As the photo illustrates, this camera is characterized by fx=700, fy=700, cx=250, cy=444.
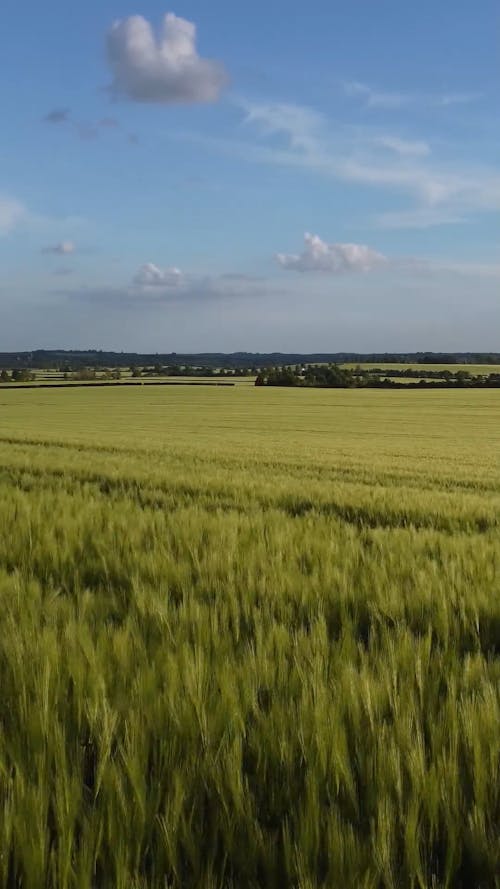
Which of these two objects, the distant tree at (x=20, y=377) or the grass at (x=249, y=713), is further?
the distant tree at (x=20, y=377)

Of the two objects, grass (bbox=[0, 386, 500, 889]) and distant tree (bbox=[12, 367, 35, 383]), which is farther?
distant tree (bbox=[12, 367, 35, 383])

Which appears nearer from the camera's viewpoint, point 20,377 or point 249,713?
point 249,713

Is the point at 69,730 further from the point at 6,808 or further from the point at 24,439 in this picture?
the point at 24,439

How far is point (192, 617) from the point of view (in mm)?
2703

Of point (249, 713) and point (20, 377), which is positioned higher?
point (20, 377)

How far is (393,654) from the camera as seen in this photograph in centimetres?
225

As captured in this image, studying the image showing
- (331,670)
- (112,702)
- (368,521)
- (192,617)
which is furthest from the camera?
(368,521)

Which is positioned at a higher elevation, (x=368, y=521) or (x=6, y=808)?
(x=6, y=808)

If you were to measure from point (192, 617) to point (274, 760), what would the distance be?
110 cm

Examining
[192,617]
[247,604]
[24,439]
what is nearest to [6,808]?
[192,617]

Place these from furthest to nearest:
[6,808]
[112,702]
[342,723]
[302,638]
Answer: [302,638] → [112,702] → [342,723] → [6,808]

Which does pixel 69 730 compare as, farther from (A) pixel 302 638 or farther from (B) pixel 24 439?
(B) pixel 24 439

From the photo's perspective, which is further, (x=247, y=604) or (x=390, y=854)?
(x=247, y=604)

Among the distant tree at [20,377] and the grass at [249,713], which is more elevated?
the distant tree at [20,377]
